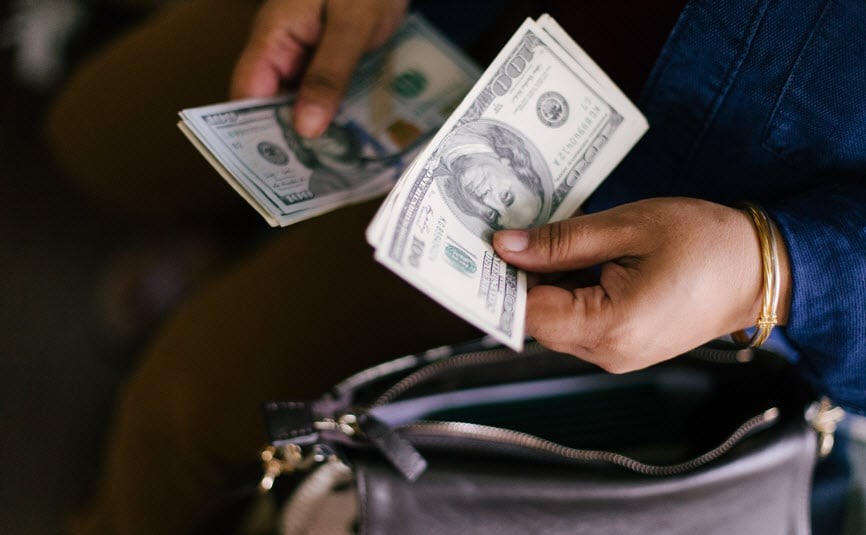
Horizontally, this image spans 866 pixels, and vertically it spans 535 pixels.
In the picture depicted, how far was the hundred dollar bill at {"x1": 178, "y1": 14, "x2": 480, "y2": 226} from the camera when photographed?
0.70 metres

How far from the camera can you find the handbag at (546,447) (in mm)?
645

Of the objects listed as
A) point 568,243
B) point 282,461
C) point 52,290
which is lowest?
point 52,290

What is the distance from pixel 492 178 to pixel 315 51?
34cm

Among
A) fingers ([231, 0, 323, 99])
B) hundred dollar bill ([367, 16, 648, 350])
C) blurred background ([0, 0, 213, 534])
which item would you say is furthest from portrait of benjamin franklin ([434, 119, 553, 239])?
blurred background ([0, 0, 213, 534])

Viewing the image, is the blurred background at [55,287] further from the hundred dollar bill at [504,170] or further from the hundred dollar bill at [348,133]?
the hundred dollar bill at [504,170]

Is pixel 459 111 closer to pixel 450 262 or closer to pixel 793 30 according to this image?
pixel 450 262

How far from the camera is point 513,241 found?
0.58 meters

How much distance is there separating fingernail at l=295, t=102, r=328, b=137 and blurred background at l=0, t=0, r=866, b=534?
77 centimetres

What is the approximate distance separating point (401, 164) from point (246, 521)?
517 mm

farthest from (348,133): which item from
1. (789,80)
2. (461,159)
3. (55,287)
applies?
(55,287)

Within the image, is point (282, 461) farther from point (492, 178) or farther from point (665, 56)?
point (665, 56)

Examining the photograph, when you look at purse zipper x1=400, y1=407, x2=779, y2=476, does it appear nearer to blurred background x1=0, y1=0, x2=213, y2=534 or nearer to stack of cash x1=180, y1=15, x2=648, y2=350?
stack of cash x1=180, y1=15, x2=648, y2=350

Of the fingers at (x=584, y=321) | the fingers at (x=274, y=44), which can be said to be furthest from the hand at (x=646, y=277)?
the fingers at (x=274, y=44)

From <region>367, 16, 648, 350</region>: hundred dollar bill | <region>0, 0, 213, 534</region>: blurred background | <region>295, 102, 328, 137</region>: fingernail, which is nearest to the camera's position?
<region>367, 16, 648, 350</region>: hundred dollar bill
